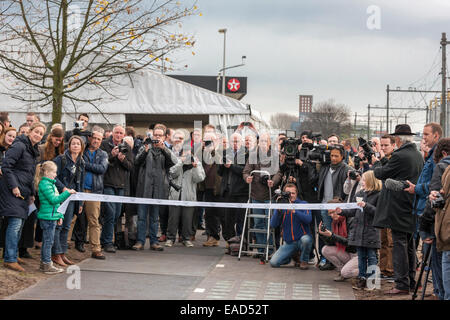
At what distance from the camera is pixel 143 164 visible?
11.2 metres

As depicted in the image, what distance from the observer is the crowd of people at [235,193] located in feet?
26.5

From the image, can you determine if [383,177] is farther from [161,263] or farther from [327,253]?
[161,263]

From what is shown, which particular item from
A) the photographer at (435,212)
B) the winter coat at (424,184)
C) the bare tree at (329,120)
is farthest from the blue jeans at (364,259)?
the bare tree at (329,120)

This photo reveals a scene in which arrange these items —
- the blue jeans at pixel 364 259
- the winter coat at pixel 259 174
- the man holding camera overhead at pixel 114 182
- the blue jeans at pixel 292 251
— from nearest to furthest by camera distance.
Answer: the blue jeans at pixel 364 259 → the blue jeans at pixel 292 251 → the man holding camera overhead at pixel 114 182 → the winter coat at pixel 259 174

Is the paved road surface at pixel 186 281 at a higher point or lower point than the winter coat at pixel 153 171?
lower

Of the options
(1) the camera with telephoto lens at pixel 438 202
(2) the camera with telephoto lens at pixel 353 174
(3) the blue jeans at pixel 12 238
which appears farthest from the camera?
(2) the camera with telephoto lens at pixel 353 174

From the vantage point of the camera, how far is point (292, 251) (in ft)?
32.6

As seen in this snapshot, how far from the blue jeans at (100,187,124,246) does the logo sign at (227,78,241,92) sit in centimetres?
4941

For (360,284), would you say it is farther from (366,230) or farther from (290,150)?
(290,150)

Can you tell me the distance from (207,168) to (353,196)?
3.67 m

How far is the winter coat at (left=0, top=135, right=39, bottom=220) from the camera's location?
8.30 m

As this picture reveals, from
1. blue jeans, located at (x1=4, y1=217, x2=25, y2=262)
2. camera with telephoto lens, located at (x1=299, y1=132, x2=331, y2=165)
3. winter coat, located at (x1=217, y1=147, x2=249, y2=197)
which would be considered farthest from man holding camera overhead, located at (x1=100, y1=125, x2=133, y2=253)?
camera with telephoto lens, located at (x1=299, y1=132, x2=331, y2=165)

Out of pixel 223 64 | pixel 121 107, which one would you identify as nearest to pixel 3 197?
pixel 121 107

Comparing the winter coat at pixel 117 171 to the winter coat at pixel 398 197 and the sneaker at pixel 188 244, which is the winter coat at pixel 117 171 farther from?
the winter coat at pixel 398 197
